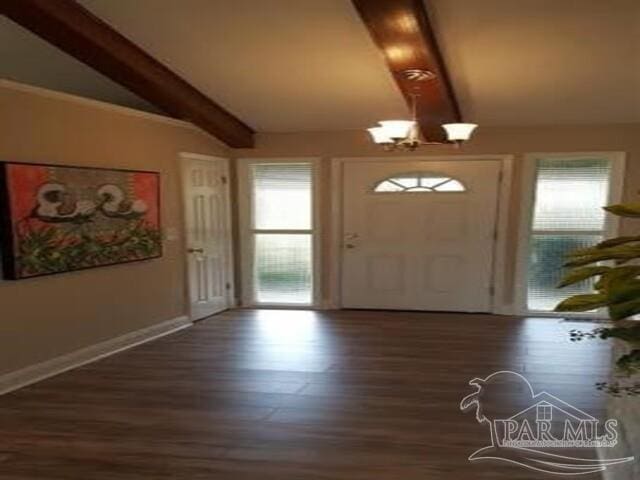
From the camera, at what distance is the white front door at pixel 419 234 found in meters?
5.21

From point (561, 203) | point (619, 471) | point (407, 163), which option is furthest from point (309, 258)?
point (619, 471)

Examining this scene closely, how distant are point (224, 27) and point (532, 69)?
2356mm

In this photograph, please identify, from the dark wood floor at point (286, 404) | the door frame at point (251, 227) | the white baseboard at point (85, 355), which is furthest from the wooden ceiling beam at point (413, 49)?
the white baseboard at point (85, 355)

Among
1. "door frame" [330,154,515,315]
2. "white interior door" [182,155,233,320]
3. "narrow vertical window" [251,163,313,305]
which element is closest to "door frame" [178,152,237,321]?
"white interior door" [182,155,233,320]

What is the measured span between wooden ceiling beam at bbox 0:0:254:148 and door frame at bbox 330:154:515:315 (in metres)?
1.32

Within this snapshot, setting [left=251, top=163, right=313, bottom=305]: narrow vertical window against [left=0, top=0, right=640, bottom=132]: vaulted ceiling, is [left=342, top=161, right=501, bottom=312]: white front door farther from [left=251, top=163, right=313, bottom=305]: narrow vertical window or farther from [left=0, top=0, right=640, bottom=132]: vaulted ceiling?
[left=0, top=0, right=640, bottom=132]: vaulted ceiling

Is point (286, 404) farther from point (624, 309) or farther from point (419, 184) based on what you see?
point (419, 184)

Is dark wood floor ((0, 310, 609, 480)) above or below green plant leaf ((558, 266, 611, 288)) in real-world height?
below

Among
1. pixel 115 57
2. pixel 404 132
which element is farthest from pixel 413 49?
pixel 115 57

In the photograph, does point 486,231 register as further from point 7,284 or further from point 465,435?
point 7,284

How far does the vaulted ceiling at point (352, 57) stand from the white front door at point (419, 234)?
0.69 m

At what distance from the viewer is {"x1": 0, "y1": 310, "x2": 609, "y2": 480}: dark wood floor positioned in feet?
7.71

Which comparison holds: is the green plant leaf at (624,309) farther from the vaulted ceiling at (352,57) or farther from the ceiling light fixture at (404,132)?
the vaulted ceiling at (352,57)

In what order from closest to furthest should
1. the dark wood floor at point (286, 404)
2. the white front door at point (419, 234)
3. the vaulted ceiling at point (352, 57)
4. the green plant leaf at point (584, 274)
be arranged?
the green plant leaf at point (584, 274)
the dark wood floor at point (286, 404)
the vaulted ceiling at point (352, 57)
the white front door at point (419, 234)
